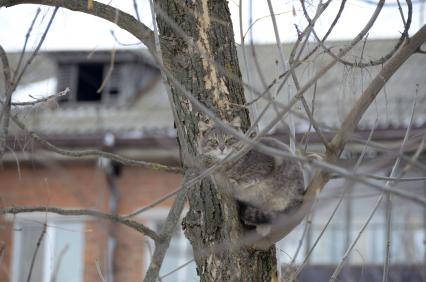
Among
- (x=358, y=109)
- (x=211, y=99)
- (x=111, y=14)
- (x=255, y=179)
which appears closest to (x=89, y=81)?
(x=111, y=14)

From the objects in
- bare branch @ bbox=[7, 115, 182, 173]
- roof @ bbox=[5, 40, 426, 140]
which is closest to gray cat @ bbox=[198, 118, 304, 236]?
bare branch @ bbox=[7, 115, 182, 173]

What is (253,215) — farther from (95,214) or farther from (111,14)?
(111,14)

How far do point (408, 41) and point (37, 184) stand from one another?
8552mm

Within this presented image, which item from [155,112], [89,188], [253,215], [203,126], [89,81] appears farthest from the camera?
[89,81]

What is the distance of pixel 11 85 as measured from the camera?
157 inches

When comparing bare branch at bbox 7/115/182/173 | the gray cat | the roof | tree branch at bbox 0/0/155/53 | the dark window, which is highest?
the dark window

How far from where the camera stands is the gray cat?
368 centimetres

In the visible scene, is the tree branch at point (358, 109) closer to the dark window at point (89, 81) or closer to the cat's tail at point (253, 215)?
the cat's tail at point (253, 215)

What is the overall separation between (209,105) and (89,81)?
1009 centimetres

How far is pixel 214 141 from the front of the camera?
384cm

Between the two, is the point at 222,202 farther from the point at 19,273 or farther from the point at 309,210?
the point at 19,273

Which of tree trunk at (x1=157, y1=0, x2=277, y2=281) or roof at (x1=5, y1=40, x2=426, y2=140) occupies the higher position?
roof at (x1=5, y1=40, x2=426, y2=140)

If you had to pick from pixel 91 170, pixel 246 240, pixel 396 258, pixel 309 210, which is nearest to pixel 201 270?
pixel 246 240

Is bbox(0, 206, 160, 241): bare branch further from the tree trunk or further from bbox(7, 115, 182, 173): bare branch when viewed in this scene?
bbox(7, 115, 182, 173): bare branch
